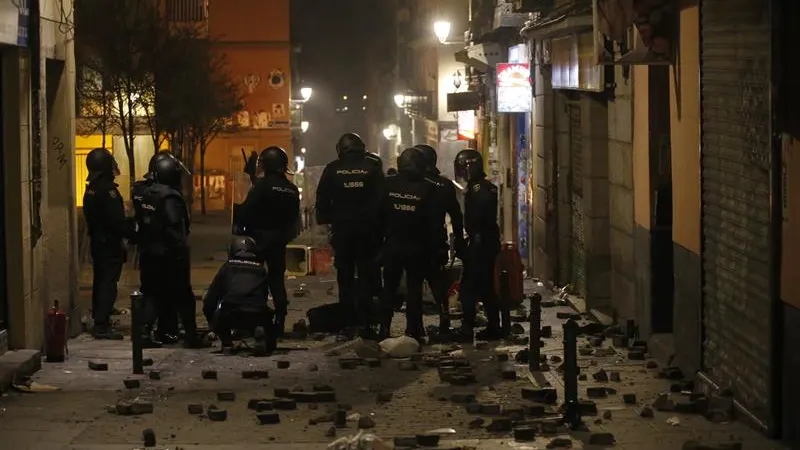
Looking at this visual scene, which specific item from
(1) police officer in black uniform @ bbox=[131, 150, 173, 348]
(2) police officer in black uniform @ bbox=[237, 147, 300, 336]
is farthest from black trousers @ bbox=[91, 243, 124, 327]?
(2) police officer in black uniform @ bbox=[237, 147, 300, 336]

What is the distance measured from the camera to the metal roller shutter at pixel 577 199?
19.4 m

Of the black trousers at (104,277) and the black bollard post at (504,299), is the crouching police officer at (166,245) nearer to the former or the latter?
the black trousers at (104,277)

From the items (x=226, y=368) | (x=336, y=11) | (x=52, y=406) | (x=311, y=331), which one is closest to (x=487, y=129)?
(x=311, y=331)

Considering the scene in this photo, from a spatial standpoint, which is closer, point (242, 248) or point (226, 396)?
point (226, 396)

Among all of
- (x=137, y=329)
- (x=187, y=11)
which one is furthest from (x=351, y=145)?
(x=187, y=11)

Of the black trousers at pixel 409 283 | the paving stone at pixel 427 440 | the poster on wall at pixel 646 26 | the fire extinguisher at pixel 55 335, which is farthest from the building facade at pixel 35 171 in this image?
the poster on wall at pixel 646 26

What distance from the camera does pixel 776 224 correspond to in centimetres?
977

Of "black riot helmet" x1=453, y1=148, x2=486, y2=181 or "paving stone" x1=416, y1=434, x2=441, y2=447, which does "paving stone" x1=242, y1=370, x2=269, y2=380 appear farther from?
"black riot helmet" x1=453, y1=148, x2=486, y2=181

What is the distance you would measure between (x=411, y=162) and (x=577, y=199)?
5.45m

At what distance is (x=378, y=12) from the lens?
3740 inches

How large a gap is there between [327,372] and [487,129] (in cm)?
2104

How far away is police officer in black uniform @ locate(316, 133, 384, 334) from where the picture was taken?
611 inches

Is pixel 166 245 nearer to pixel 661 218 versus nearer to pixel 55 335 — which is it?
pixel 55 335

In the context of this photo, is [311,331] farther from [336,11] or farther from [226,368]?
[336,11]
